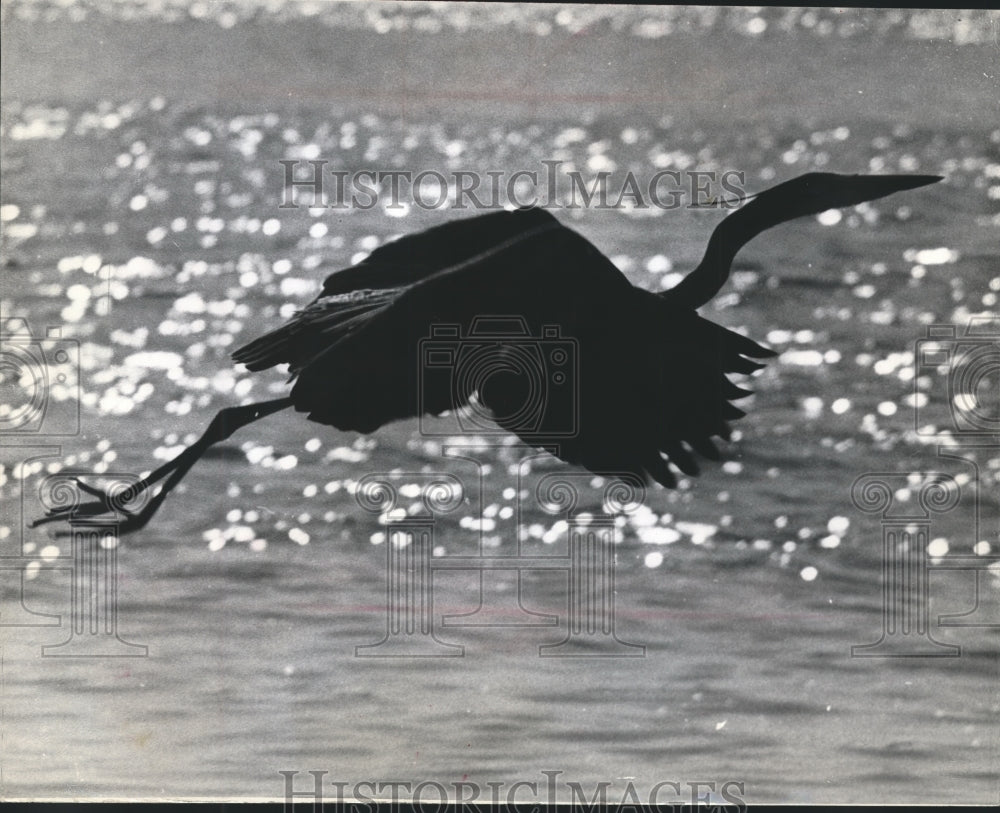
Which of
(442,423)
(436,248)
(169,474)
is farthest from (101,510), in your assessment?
(436,248)

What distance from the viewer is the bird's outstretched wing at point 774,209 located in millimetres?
1604

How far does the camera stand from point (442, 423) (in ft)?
5.23

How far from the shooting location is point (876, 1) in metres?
1.62

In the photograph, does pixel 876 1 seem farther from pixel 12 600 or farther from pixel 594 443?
pixel 12 600

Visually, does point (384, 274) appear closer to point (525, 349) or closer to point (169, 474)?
point (525, 349)

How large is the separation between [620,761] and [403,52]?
144 centimetres

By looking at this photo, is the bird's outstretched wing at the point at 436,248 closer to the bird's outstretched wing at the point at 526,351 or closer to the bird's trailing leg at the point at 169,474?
the bird's outstretched wing at the point at 526,351

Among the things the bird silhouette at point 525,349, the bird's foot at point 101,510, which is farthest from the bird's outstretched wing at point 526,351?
the bird's foot at point 101,510

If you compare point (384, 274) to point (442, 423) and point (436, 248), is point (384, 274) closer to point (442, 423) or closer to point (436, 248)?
point (436, 248)

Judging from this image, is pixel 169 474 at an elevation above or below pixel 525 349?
below

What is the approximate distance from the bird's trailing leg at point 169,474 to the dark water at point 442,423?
0.03 meters

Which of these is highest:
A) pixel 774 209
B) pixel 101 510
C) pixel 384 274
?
pixel 774 209

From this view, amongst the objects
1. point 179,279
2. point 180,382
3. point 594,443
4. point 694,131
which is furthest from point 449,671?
point 694,131

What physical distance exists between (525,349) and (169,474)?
2.39 ft
